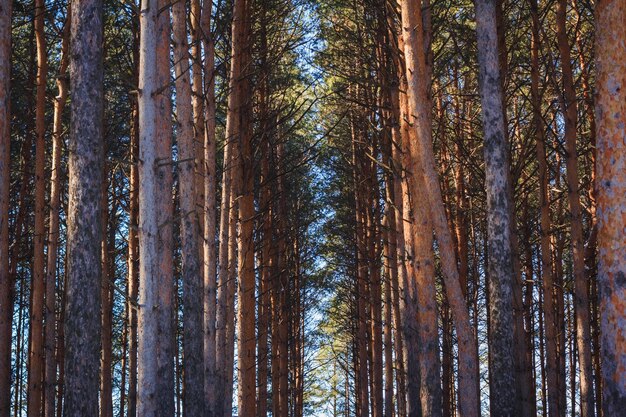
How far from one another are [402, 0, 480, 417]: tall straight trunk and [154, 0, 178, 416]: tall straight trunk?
3.28m

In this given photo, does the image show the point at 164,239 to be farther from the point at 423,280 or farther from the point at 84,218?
the point at 423,280

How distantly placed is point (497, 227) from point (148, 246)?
3.80 meters

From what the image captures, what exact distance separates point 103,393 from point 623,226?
11.1 m

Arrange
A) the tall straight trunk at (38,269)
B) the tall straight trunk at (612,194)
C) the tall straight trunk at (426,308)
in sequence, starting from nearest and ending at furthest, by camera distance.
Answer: the tall straight trunk at (612,194), the tall straight trunk at (426,308), the tall straight trunk at (38,269)

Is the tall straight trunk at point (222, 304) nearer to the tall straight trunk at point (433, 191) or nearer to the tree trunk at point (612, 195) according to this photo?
the tall straight trunk at point (433, 191)

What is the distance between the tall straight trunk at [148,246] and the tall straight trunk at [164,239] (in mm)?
69

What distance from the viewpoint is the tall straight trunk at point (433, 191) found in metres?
9.62

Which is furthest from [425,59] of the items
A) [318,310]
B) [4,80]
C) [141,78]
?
[318,310]

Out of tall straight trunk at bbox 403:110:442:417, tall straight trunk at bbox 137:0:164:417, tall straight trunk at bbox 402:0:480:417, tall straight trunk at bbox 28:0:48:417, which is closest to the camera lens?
tall straight trunk at bbox 137:0:164:417

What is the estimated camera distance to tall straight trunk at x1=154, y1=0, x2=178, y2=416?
26.6ft

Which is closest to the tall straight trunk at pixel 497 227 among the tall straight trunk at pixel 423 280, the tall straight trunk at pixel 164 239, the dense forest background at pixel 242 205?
the dense forest background at pixel 242 205

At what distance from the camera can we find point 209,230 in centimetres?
1134

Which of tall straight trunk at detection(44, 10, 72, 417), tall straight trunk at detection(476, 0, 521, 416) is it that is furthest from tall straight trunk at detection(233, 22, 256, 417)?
tall straight trunk at detection(476, 0, 521, 416)

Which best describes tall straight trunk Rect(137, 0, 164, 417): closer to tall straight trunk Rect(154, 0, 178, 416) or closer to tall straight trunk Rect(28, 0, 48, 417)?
tall straight trunk Rect(154, 0, 178, 416)
